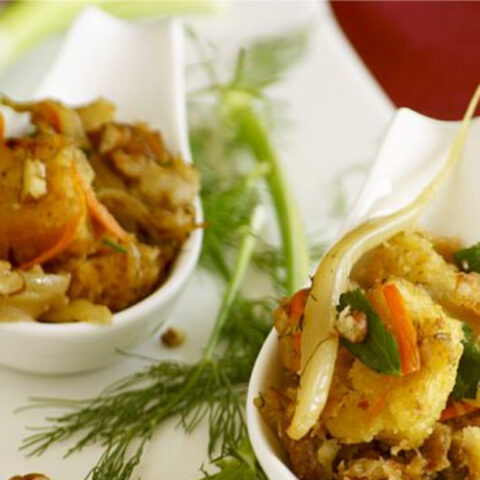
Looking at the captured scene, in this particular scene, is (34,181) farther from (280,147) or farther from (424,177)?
(280,147)

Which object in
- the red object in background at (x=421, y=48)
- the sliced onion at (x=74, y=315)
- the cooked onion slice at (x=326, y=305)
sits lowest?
the red object in background at (x=421, y=48)

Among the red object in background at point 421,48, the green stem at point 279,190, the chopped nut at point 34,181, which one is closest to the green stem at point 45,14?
the green stem at point 279,190

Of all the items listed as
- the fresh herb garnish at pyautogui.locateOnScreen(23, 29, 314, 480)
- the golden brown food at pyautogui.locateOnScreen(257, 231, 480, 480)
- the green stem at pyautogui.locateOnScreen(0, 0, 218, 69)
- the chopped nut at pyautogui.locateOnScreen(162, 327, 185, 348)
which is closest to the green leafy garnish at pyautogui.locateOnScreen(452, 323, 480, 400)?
the golden brown food at pyautogui.locateOnScreen(257, 231, 480, 480)

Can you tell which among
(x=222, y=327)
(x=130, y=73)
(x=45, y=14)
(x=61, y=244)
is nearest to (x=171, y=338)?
(x=222, y=327)

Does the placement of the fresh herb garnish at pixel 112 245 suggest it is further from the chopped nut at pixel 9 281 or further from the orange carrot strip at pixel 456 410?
the orange carrot strip at pixel 456 410

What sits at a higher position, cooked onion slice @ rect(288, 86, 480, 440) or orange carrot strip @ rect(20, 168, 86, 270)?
cooked onion slice @ rect(288, 86, 480, 440)

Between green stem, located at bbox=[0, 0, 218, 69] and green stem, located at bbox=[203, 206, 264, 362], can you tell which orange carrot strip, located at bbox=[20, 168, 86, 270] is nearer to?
green stem, located at bbox=[203, 206, 264, 362]

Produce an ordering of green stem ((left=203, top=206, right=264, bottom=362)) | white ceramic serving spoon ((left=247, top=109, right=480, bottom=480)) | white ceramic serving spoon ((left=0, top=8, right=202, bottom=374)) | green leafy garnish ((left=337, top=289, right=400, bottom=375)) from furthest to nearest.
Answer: white ceramic serving spoon ((left=0, top=8, right=202, bottom=374))
green stem ((left=203, top=206, right=264, bottom=362))
white ceramic serving spoon ((left=247, top=109, right=480, bottom=480))
green leafy garnish ((left=337, top=289, right=400, bottom=375))
